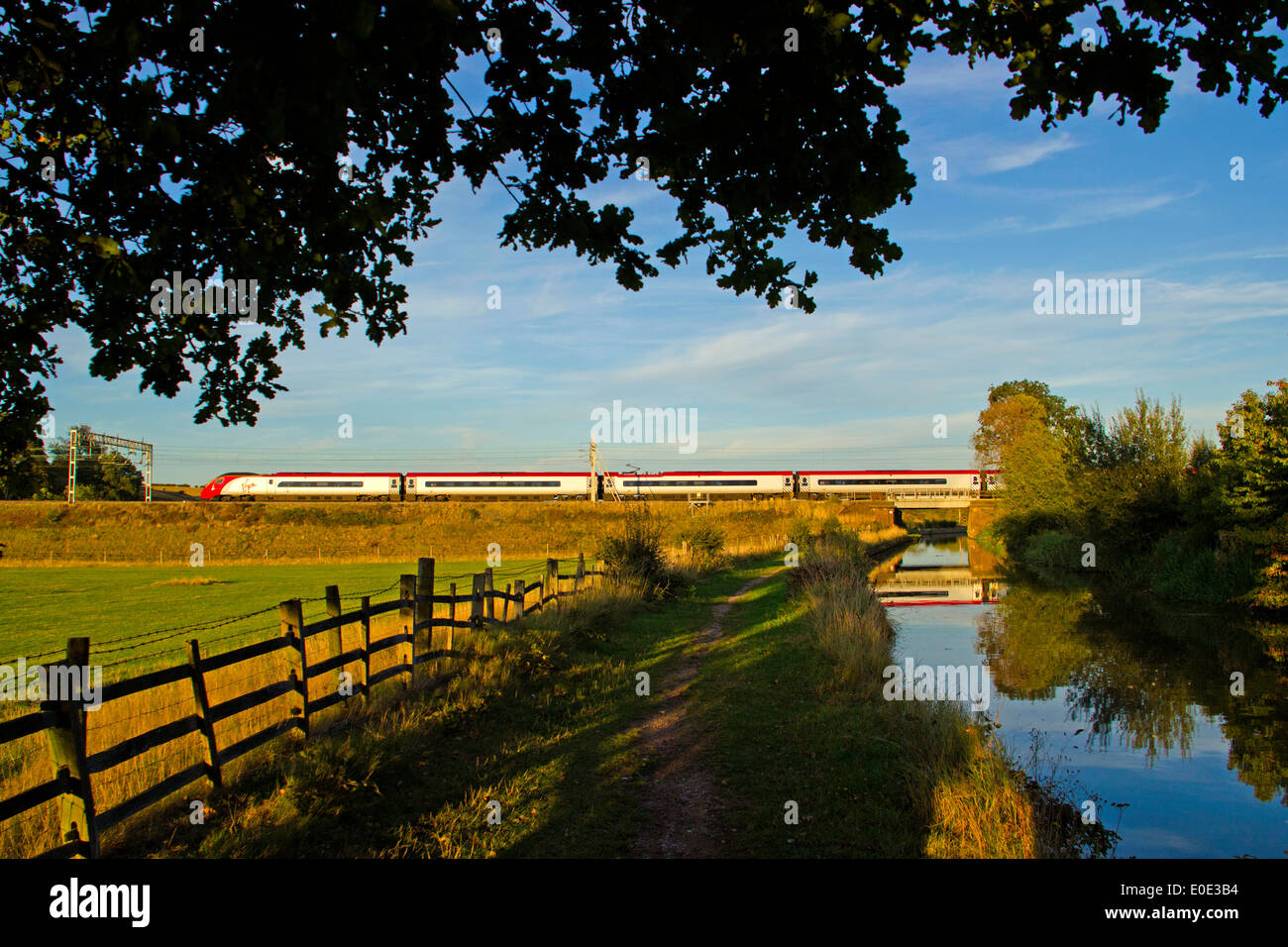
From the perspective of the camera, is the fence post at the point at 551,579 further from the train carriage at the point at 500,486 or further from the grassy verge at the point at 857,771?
the train carriage at the point at 500,486

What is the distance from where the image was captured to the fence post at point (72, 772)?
426 cm

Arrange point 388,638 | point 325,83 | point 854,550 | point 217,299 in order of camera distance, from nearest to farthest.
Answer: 1. point 325,83
2. point 217,299
3. point 388,638
4. point 854,550

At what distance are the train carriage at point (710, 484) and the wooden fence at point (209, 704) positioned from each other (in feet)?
215

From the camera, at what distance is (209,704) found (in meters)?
6.21

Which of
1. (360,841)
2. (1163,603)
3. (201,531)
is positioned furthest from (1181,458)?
(201,531)

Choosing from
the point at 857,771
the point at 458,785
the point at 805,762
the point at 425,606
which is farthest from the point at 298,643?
the point at 857,771

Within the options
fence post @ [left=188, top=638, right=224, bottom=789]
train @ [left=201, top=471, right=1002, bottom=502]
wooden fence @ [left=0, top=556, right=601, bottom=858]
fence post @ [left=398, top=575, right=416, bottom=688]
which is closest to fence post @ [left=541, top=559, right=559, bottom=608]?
wooden fence @ [left=0, top=556, right=601, bottom=858]

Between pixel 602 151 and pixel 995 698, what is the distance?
35.4ft

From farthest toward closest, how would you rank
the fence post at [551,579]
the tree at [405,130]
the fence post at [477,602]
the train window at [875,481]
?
1. the train window at [875,481]
2. the fence post at [551,579]
3. the fence post at [477,602]
4. the tree at [405,130]

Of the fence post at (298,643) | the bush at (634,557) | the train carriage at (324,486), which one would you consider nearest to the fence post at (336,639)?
the fence post at (298,643)

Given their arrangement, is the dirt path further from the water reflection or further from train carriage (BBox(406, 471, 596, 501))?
train carriage (BBox(406, 471, 596, 501))

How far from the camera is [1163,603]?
2136 centimetres

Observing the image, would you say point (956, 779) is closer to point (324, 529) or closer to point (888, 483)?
point (324, 529)

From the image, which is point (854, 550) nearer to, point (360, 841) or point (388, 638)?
point (388, 638)
